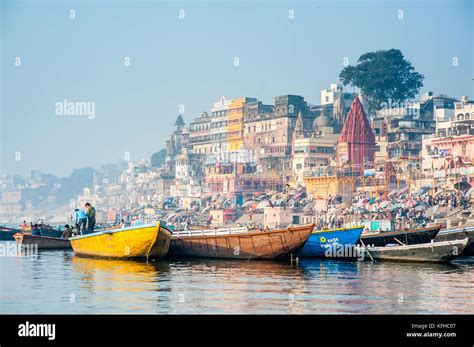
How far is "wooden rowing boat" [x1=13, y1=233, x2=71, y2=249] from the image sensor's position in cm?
4612

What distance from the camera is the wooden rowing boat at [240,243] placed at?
109ft

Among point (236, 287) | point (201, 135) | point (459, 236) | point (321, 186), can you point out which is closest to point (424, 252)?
point (459, 236)

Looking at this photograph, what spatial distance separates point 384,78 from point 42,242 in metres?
97.3

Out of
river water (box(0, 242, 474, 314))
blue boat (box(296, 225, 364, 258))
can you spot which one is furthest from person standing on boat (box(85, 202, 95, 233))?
blue boat (box(296, 225, 364, 258))

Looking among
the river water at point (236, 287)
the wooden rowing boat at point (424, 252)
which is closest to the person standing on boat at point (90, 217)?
the river water at point (236, 287)

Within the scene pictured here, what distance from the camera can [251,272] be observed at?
2958cm

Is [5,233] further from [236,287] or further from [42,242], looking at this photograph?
[236,287]

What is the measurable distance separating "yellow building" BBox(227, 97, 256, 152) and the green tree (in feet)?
65.7
